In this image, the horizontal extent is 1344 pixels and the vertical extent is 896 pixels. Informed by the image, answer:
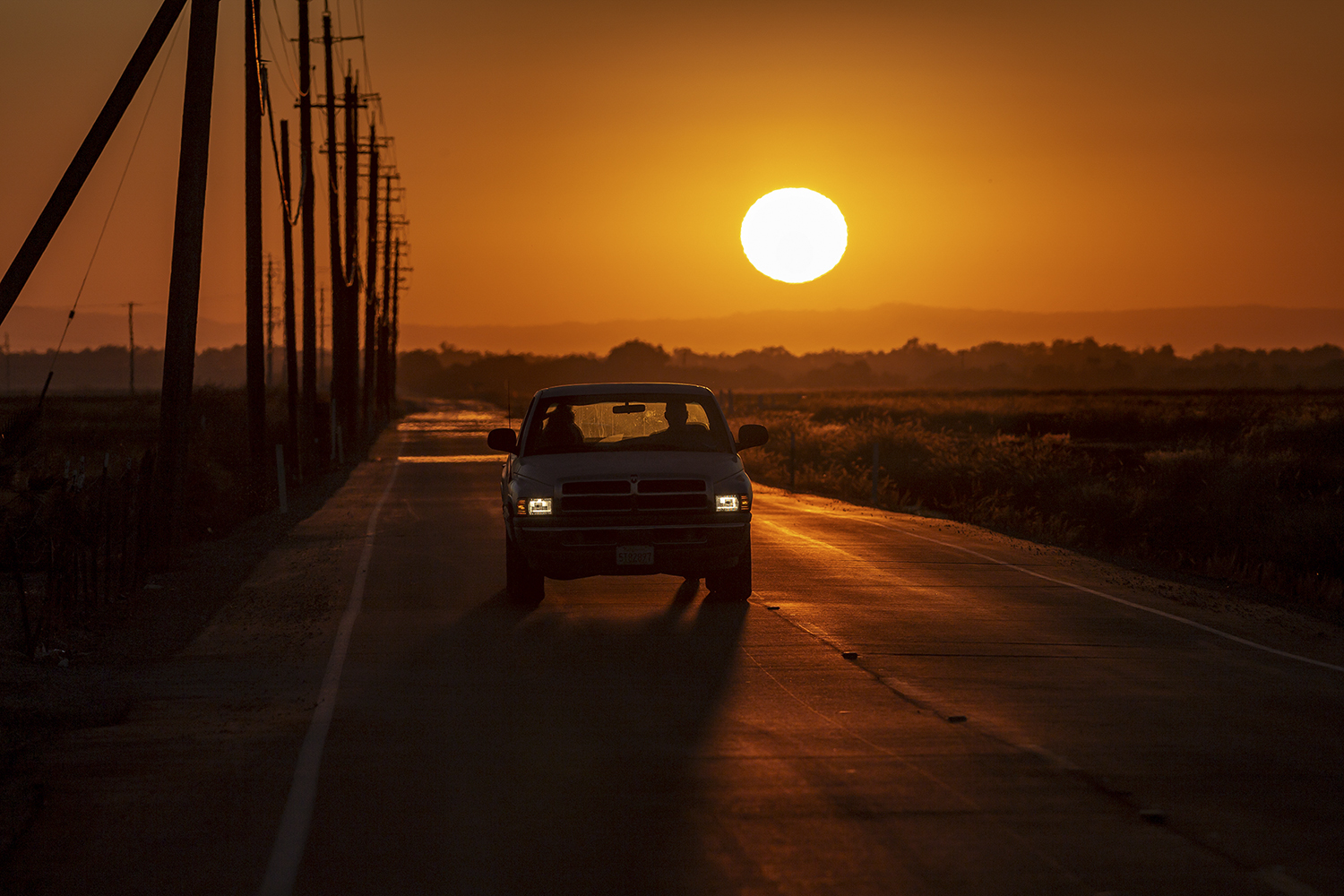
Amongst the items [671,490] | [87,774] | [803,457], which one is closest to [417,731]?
[87,774]

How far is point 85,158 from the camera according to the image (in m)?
12.7

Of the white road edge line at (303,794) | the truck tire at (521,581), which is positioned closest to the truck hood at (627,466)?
the truck tire at (521,581)

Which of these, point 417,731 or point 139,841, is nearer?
point 139,841

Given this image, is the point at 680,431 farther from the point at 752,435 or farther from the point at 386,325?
the point at 386,325

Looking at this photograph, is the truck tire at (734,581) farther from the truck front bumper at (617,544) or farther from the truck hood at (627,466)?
the truck hood at (627,466)

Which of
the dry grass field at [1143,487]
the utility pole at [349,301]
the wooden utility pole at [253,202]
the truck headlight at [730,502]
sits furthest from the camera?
the utility pole at [349,301]

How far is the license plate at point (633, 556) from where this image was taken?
38.2 ft

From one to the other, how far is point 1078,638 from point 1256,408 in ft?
204

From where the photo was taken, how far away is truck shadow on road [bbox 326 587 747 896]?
213 inches

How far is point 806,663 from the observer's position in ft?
32.2

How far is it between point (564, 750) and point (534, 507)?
462cm

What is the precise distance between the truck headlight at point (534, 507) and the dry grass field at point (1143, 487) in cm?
799

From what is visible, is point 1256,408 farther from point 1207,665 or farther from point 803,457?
point 1207,665

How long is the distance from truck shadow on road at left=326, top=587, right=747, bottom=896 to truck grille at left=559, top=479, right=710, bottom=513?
977mm
